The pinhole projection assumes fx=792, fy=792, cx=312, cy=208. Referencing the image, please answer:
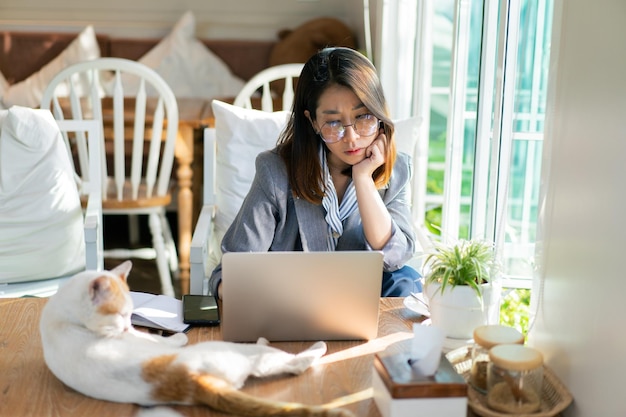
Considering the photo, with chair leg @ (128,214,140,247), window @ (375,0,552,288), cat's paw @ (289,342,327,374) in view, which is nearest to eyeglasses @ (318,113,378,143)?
window @ (375,0,552,288)

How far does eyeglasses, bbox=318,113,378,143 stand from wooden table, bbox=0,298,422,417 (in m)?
0.40

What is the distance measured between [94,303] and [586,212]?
0.71 m

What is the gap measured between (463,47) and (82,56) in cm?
244

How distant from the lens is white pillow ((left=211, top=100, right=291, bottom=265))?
232 centimetres

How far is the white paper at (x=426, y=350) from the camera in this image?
1.08 meters

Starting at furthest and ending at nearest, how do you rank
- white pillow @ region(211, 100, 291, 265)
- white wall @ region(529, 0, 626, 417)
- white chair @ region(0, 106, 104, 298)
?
1. white pillow @ region(211, 100, 291, 265)
2. white chair @ region(0, 106, 104, 298)
3. white wall @ region(529, 0, 626, 417)

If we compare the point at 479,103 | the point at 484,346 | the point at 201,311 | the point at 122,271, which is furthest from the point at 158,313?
the point at 479,103

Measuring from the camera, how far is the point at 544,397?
1184 mm

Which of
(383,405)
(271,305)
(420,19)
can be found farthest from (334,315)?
(420,19)

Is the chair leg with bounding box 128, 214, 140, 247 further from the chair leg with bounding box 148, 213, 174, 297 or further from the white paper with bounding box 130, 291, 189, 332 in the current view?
the white paper with bounding box 130, 291, 189, 332

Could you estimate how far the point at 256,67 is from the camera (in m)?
4.36

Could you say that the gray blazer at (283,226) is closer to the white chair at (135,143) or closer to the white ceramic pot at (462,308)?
the white ceramic pot at (462,308)

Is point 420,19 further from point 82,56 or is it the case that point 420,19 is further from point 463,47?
point 82,56

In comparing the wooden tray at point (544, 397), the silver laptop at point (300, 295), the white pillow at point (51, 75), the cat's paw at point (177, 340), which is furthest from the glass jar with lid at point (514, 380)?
the white pillow at point (51, 75)
